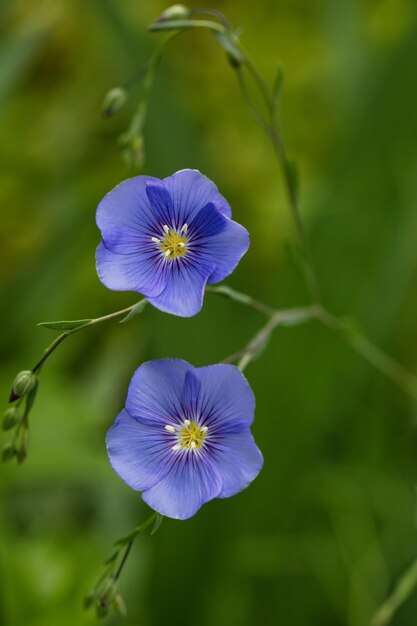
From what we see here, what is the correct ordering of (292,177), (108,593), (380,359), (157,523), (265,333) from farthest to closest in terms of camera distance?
1. (380,359)
2. (292,177)
3. (265,333)
4. (108,593)
5. (157,523)

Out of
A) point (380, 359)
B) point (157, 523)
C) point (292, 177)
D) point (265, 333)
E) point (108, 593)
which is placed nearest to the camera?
point (157, 523)

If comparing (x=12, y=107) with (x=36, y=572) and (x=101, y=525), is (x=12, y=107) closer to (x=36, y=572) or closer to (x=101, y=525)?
(x=101, y=525)

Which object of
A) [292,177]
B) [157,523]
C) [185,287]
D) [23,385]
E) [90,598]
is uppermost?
[292,177]

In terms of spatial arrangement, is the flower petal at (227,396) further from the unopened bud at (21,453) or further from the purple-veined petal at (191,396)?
the unopened bud at (21,453)

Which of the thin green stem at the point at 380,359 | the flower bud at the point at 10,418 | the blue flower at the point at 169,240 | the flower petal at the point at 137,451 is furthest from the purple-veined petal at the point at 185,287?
the thin green stem at the point at 380,359

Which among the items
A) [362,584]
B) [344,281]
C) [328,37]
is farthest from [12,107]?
[362,584]

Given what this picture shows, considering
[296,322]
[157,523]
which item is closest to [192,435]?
[157,523]

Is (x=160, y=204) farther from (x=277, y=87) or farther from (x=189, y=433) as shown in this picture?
(x=277, y=87)
